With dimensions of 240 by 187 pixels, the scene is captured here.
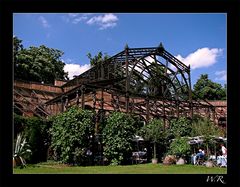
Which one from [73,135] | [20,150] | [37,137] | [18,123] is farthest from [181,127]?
[20,150]

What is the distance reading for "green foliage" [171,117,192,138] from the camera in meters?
19.3

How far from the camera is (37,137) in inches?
629

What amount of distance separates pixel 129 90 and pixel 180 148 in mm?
5732

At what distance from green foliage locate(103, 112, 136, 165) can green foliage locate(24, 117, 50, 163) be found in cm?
291

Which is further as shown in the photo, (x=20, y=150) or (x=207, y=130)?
(x=207, y=130)

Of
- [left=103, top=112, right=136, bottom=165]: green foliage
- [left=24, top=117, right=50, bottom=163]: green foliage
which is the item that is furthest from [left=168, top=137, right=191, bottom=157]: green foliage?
[left=24, top=117, right=50, bottom=163]: green foliage

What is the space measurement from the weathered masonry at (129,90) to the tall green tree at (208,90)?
10.5 meters

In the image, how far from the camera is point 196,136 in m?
18.0

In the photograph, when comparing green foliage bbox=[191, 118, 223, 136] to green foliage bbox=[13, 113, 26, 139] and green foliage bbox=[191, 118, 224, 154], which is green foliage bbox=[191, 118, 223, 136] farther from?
green foliage bbox=[13, 113, 26, 139]

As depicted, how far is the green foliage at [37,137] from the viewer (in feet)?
51.1

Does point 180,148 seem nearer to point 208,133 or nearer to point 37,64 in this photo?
point 208,133
